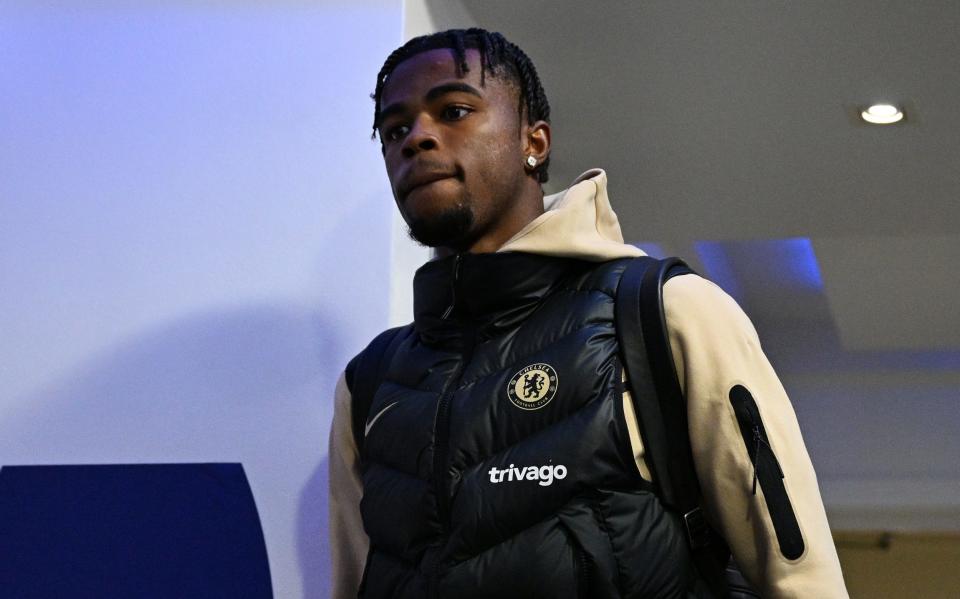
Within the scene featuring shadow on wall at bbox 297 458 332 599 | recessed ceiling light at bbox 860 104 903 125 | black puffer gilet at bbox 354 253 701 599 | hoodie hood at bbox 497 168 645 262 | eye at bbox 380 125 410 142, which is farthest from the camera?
recessed ceiling light at bbox 860 104 903 125

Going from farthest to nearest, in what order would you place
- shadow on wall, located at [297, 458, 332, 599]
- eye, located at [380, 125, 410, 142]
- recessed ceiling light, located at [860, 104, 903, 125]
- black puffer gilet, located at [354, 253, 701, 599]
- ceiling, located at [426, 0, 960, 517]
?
recessed ceiling light, located at [860, 104, 903, 125] < ceiling, located at [426, 0, 960, 517] < shadow on wall, located at [297, 458, 332, 599] < eye, located at [380, 125, 410, 142] < black puffer gilet, located at [354, 253, 701, 599]

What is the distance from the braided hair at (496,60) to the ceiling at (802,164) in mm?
423

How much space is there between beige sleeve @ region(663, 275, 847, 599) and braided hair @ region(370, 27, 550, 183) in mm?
301

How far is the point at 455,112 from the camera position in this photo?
1190 millimetres

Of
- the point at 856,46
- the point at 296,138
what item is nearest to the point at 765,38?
the point at 856,46

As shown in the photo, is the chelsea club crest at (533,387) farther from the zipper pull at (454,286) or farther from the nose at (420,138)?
the nose at (420,138)

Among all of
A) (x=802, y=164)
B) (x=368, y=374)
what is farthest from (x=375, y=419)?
(x=802, y=164)

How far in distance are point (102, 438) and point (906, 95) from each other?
186 centimetres

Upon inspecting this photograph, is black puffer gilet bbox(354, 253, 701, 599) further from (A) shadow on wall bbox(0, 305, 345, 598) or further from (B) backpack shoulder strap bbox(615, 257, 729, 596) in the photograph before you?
(A) shadow on wall bbox(0, 305, 345, 598)

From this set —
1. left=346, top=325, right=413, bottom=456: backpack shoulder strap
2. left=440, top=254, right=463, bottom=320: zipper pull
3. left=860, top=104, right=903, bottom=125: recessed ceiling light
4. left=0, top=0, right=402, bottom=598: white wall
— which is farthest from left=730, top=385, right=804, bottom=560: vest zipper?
left=860, top=104, right=903, bottom=125: recessed ceiling light

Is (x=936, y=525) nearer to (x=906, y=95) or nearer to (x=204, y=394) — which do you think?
(x=906, y=95)

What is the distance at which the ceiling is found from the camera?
2.20m

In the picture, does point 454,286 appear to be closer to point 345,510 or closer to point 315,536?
point 345,510

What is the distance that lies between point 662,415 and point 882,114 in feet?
6.11
